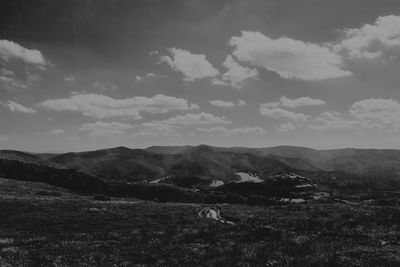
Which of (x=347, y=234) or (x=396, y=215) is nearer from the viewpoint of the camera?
(x=347, y=234)

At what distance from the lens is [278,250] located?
18.5m

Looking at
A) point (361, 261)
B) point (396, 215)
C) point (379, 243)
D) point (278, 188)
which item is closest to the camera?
point (361, 261)

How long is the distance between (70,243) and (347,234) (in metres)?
18.5

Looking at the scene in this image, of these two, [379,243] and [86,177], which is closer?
[379,243]

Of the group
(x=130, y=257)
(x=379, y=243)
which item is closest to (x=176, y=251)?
(x=130, y=257)

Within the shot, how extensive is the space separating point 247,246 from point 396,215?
25821mm

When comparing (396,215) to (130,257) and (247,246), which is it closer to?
(247,246)

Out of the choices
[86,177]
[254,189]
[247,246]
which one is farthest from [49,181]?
[247,246]

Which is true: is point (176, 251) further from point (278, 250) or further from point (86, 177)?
point (86, 177)

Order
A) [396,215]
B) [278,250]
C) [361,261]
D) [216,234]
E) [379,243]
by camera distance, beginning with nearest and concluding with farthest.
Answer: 1. [361,261]
2. [278,250]
3. [379,243]
4. [216,234]
5. [396,215]

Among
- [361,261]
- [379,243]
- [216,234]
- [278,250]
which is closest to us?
[361,261]

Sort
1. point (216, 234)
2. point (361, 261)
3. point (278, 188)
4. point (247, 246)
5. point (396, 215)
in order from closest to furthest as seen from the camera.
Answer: point (361, 261) → point (247, 246) → point (216, 234) → point (396, 215) → point (278, 188)

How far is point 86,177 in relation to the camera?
357ft

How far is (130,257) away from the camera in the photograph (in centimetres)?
1858
